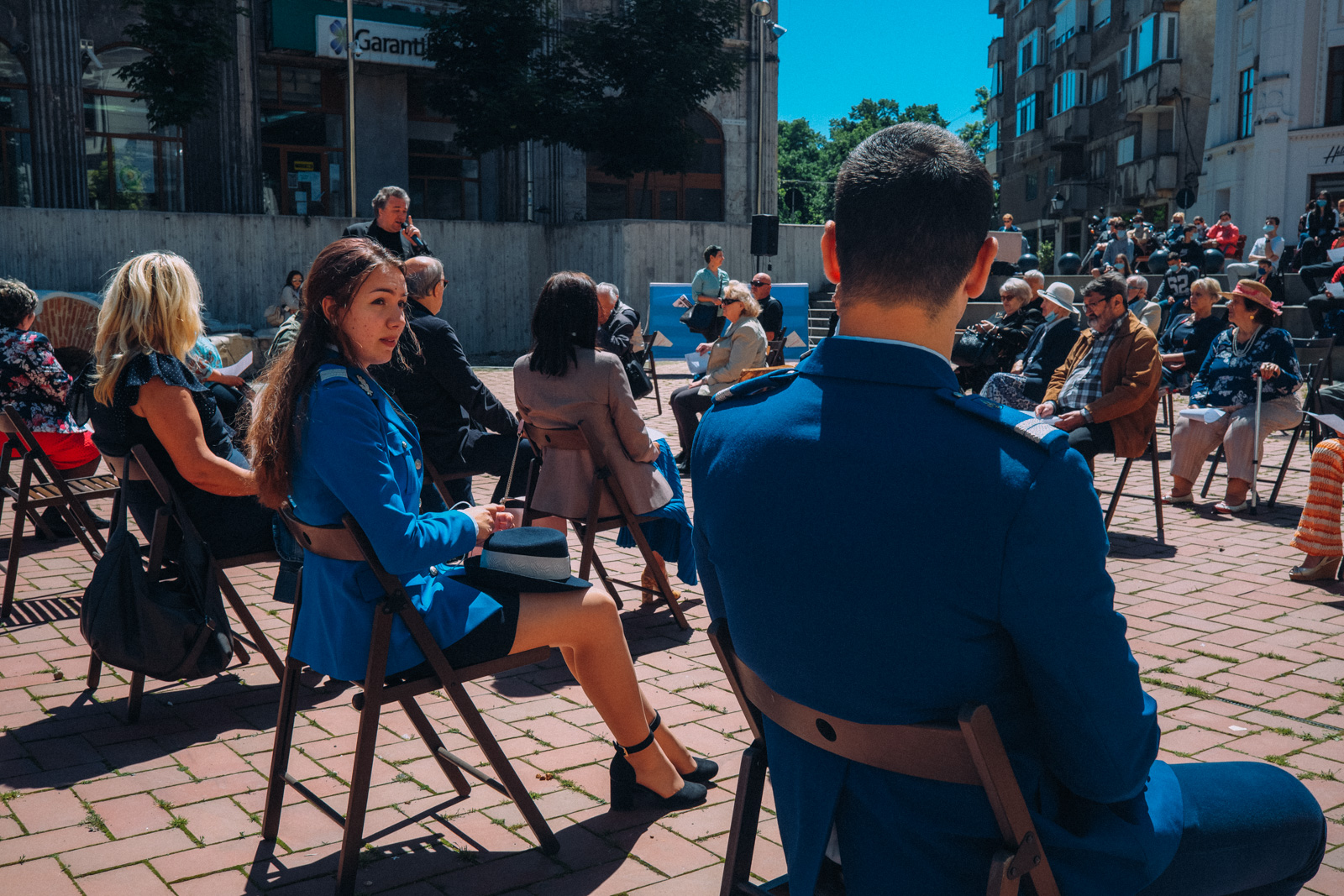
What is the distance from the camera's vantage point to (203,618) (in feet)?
13.5

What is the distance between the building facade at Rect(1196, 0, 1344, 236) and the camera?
30.5 metres

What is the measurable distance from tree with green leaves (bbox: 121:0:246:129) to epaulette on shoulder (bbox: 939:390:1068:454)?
23.3 meters

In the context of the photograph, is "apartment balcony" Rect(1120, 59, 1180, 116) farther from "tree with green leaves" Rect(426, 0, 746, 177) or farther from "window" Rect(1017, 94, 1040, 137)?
"tree with green leaves" Rect(426, 0, 746, 177)

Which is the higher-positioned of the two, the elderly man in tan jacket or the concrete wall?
the concrete wall

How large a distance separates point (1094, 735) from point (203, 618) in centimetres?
340

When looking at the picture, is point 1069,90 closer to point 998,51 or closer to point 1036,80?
point 1036,80

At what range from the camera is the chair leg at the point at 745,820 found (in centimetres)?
201

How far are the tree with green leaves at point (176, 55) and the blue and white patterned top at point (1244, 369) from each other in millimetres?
19510

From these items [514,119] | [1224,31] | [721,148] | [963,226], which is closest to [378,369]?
[963,226]

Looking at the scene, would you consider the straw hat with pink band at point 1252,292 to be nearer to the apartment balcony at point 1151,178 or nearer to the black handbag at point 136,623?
the black handbag at point 136,623

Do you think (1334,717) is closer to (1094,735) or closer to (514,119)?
(1094,735)

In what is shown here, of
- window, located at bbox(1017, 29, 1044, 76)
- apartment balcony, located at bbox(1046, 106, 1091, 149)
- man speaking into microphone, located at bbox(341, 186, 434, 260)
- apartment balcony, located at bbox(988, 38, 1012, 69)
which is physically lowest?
man speaking into microphone, located at bbox(341, 186, 434, 260)

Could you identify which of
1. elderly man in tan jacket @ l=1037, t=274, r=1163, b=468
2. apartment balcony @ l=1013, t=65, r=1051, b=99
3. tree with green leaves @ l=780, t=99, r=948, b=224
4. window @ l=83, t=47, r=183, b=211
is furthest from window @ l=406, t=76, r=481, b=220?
tree with green leaves @ l=780, t=99, r=948, b=224

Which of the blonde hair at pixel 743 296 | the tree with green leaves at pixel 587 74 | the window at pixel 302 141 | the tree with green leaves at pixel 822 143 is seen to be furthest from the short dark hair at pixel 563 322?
the tree with green leaves at pixel 822 143
